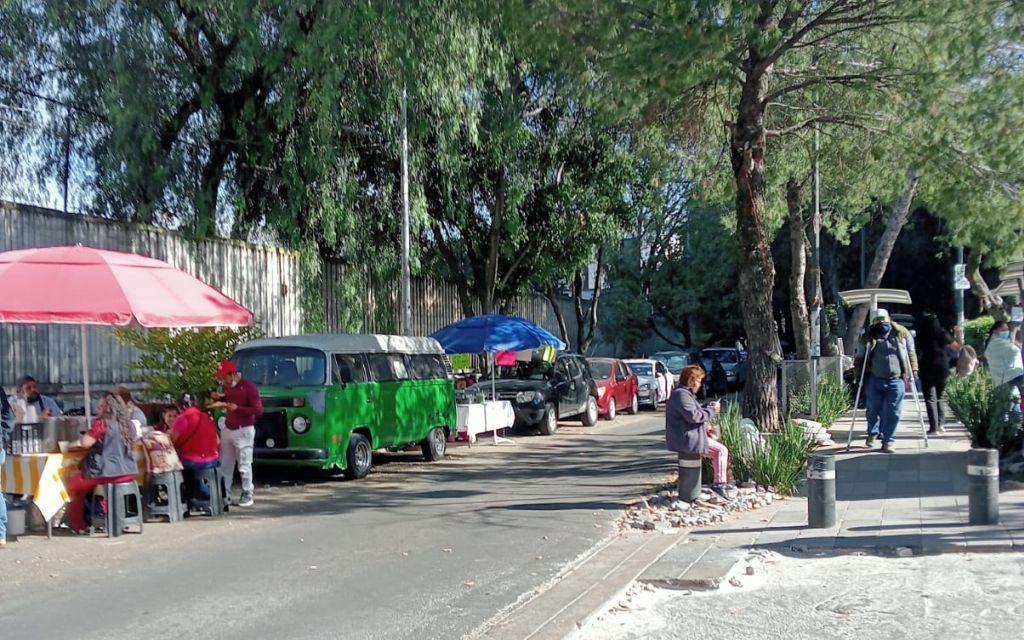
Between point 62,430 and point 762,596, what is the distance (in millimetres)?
7356

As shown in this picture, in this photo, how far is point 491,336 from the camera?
19406mm

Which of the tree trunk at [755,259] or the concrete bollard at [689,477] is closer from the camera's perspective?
the concrete bollard at [689,477]

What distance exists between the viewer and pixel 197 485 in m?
A: 11.5

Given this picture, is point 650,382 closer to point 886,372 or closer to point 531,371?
point 531,371

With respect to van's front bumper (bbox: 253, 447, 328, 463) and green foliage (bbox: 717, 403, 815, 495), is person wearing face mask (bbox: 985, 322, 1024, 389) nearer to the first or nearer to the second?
green foliage (bbox: 717, 403, 815, 495)

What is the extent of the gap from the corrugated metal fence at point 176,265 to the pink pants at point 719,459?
10.1 metres

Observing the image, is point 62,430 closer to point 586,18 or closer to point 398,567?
point 398,567

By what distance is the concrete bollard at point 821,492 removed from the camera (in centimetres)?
944

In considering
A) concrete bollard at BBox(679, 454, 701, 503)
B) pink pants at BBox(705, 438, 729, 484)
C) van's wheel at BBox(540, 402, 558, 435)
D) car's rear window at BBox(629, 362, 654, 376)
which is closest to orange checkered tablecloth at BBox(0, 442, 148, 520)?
concrete bollard at BBox(679, 454, 701, 503)

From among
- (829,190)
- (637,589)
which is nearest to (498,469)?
(637,589)

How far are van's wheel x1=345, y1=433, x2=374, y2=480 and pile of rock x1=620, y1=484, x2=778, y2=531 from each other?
14.2 feet

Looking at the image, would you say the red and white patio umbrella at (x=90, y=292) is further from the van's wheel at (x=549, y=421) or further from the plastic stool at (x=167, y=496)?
the van's wheel at (x=549, y=421)

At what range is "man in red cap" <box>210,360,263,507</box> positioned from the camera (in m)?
12.0

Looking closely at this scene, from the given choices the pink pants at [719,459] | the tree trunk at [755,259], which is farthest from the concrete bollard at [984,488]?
the tree trunk at [755,259]
